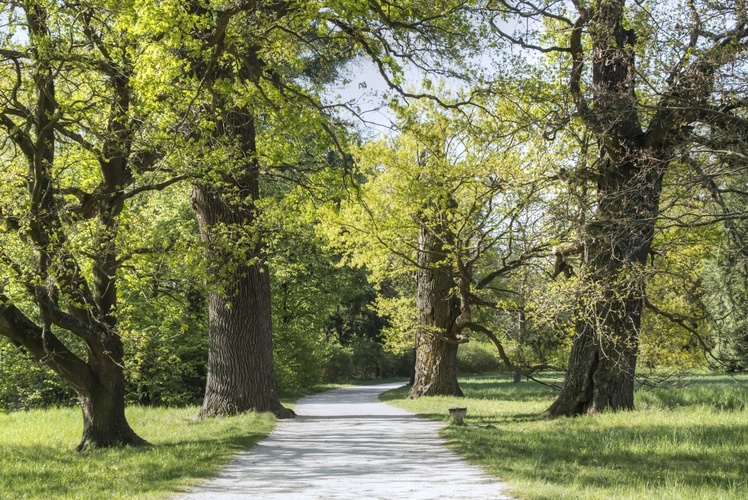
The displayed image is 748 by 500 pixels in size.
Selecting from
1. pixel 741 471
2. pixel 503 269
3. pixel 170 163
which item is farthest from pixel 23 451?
pixel 503 269

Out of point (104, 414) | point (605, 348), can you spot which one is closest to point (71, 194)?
point (104, 414)

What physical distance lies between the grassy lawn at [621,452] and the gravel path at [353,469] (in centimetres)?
44

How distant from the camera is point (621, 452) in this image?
31.7 ft

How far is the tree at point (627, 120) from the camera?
820 cm

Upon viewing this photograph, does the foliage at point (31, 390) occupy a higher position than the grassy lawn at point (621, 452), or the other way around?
the foliage at point (31, 390)

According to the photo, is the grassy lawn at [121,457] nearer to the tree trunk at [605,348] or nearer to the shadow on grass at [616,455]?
the shadow on grass at [616,455]

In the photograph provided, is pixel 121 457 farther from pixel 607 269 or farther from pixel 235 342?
pixel 607 269

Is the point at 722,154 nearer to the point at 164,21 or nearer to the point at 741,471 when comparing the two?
the point at 741,471

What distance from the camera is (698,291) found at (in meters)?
13.8

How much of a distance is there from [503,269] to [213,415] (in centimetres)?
792

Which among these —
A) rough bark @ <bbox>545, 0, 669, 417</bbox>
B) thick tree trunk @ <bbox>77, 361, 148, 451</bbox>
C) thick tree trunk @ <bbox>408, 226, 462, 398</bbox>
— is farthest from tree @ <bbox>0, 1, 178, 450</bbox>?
thick tree trunk @ <bbox>408, 226, 462, 398</bbox>

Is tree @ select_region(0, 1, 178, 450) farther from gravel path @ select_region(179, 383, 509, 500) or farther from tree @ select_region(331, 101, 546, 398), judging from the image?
tree @ select_region(331, 101, 546, 398)

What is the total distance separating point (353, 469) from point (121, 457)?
11.3 ft

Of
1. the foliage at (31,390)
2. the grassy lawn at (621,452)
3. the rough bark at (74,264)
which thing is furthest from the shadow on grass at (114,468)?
the foliage at (31,390)
